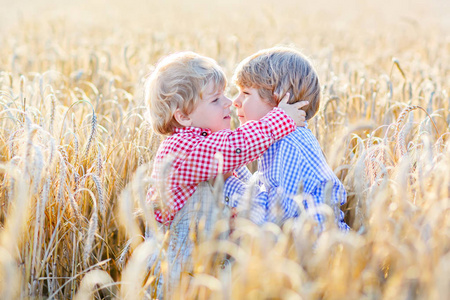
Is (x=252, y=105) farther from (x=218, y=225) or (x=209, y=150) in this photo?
(x=218, y=225)

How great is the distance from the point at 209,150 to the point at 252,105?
0.36m

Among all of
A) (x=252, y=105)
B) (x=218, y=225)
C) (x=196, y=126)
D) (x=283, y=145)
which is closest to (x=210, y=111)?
(x=196, y=126)

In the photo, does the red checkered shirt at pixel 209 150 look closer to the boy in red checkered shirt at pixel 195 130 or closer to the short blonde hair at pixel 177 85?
the boy in red checkered shirt at pixel 195 130

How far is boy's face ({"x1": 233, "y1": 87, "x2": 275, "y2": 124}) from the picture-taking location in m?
2.15

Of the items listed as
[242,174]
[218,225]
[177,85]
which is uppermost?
[177,85]

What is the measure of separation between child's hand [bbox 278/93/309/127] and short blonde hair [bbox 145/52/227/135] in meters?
0.28

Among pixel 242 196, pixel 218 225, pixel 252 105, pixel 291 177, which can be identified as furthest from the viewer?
pixel 252 105

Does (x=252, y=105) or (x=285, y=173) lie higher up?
(x=252, y=105)

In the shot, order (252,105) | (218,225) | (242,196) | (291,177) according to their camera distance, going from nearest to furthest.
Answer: (218,225) < (242,196) < (291,177) < (252,105)

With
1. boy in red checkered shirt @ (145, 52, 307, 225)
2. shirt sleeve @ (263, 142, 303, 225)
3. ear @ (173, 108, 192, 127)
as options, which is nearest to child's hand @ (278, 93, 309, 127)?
boy in red checkered shirt @ (145, 52, 307, 225)

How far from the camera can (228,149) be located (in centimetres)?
192

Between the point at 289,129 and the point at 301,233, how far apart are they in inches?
32.2

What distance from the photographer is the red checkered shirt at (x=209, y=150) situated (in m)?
1.92

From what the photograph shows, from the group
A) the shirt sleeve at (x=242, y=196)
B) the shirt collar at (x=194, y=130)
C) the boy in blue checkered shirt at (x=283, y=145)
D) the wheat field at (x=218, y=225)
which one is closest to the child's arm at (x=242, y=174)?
the boy in blue checkered shirt at (x=283, y=145)
